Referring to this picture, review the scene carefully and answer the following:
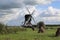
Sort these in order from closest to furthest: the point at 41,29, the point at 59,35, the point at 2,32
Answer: the point at 59,35
the point at 2,32
the point at 41,29

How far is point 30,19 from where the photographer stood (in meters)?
59.4

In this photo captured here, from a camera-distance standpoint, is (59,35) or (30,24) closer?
(59,35)

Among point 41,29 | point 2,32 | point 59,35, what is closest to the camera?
point 59,35

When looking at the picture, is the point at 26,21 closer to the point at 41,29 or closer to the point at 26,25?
the point at 26,25

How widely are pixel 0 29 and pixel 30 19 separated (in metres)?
21.3

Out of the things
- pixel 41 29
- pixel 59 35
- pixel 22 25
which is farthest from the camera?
pixel 22 25

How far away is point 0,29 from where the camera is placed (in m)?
39.0

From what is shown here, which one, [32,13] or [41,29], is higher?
[32,13]

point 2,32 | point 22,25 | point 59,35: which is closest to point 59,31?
point 59,35

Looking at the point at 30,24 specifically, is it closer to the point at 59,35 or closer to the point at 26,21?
the point at 26,21

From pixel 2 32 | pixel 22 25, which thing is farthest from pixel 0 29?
pixel 22 25

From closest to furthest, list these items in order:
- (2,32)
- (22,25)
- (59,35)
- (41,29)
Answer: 1. (59,35)
2. (2,32)
3. (41,29)
4. (22,25)

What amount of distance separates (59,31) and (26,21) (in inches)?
1047

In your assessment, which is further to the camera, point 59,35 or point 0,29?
point 0,29
